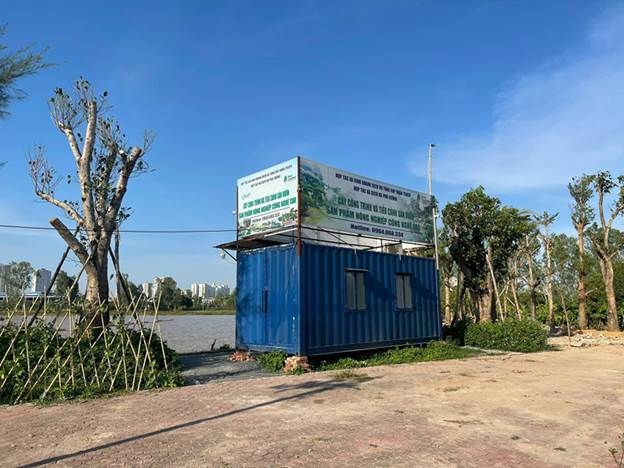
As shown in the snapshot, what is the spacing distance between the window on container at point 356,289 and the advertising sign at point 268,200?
7.62 ft

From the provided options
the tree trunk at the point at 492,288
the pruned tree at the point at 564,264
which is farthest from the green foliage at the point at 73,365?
the pruned tree at the point at 564,264

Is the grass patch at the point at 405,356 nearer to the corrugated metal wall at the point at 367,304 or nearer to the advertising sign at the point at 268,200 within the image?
the corrugated metal wall at the point at 367,304

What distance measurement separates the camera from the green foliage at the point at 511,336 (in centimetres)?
1586

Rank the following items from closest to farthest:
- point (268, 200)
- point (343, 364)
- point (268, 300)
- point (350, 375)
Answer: point (350, 375), point (343, 364), point (268, 300), point (268, 200)

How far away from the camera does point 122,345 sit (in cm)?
891

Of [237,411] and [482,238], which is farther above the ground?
[482,238]

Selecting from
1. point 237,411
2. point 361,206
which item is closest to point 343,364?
point 361,206

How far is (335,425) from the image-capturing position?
6336 mm

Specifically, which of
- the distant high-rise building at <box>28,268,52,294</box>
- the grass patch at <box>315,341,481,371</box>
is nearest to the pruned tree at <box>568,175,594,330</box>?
the grass patch at <box>315,341,481,371</box>

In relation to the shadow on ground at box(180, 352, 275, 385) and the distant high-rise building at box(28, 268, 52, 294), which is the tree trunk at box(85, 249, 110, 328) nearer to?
the distant high-rise building at box(28, 268, 52, 294)

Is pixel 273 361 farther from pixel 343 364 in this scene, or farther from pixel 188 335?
pixel 188 335

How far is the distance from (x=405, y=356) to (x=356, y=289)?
2384 mm

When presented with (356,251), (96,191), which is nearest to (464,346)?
(356,251)

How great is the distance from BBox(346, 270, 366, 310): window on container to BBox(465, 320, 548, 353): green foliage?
550 centimetres
